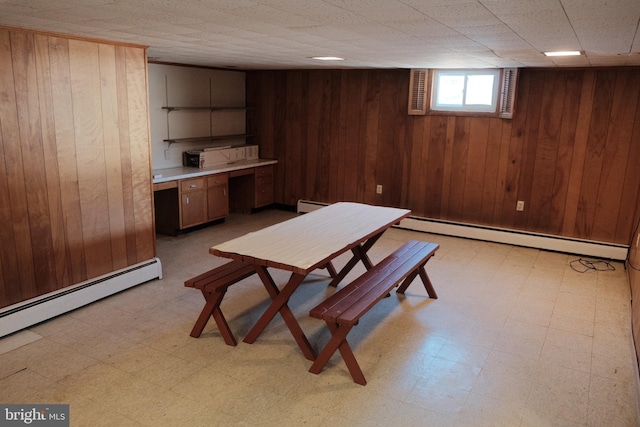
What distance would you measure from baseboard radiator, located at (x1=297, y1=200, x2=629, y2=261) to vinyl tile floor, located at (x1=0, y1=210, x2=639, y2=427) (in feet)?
2.95

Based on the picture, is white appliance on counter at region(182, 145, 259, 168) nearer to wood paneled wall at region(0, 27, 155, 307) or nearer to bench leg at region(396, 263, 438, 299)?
wood paneled wall at region(0, 27, 155, 307)

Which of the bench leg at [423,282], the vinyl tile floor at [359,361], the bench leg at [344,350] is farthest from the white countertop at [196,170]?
the bench leg at [344,350]

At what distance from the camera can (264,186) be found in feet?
22.0

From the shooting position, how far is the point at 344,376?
2.78 metres

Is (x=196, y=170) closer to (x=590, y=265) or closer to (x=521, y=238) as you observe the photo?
(x=521, y=238)

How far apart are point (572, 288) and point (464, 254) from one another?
114 centimetres

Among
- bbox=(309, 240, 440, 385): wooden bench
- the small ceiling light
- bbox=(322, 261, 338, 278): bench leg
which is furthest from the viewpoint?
bbox=(322, 261, 338, 278): bench leg

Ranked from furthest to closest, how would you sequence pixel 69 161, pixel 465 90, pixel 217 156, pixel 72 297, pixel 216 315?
pixel 217 156 < pixel 465 90 < pixel 72 297 < pixel 69 161 < pixel 216 315

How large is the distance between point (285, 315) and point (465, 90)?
3.79 metres

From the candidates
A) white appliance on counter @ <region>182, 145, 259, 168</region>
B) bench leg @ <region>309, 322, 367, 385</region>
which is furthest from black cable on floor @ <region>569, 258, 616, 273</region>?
white appliance on counter @ <region>182, 145, 259, 168</region>

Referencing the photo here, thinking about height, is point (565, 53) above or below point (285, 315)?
above

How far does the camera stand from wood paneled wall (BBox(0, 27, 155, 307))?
10.1ft

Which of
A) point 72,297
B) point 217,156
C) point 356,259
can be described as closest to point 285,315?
point 356,259

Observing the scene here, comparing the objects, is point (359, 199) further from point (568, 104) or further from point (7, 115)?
point (7, 115)
